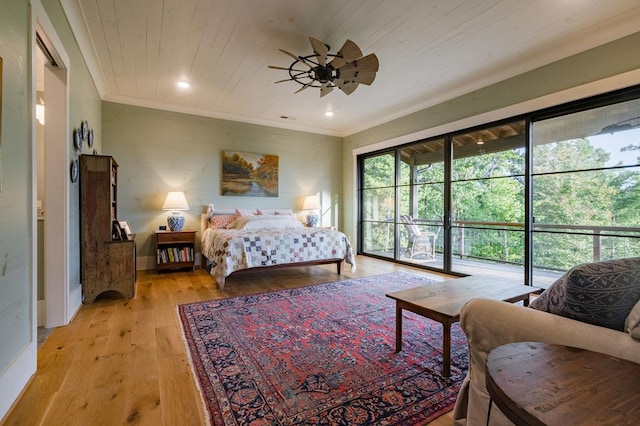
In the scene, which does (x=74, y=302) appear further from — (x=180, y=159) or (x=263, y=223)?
(x=180, y=159)

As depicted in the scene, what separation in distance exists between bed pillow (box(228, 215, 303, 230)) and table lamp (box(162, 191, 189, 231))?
0.76 metres

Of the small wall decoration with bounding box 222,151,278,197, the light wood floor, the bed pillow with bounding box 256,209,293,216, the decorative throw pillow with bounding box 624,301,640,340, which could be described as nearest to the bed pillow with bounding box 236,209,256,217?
the bed pillow with bounding box 256,209,293,216

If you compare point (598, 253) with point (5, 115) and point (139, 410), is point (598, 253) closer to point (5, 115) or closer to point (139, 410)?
point (139, 410)

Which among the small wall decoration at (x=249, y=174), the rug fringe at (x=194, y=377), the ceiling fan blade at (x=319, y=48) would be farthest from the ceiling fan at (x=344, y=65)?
the small wall decoration at (x=249, y=174)

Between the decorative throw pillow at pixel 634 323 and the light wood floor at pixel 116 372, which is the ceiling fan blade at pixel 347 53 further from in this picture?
the light wood floor at pixel 116 372

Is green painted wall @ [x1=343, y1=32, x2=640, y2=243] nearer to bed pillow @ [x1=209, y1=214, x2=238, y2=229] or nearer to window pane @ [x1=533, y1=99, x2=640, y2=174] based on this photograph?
window pane @ [x1=533, y1=99, x2=640, y2=174]

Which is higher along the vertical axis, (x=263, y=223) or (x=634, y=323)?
(x=263, y=223)

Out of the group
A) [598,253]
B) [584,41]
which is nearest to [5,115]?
Result: [584,41]

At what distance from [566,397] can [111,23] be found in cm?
391

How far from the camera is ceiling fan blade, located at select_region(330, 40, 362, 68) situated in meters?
2.65

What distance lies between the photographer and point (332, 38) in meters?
3.02

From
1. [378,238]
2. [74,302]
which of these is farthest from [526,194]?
[74,302]

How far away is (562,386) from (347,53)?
2772 millimetres

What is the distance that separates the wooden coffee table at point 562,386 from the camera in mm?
649
